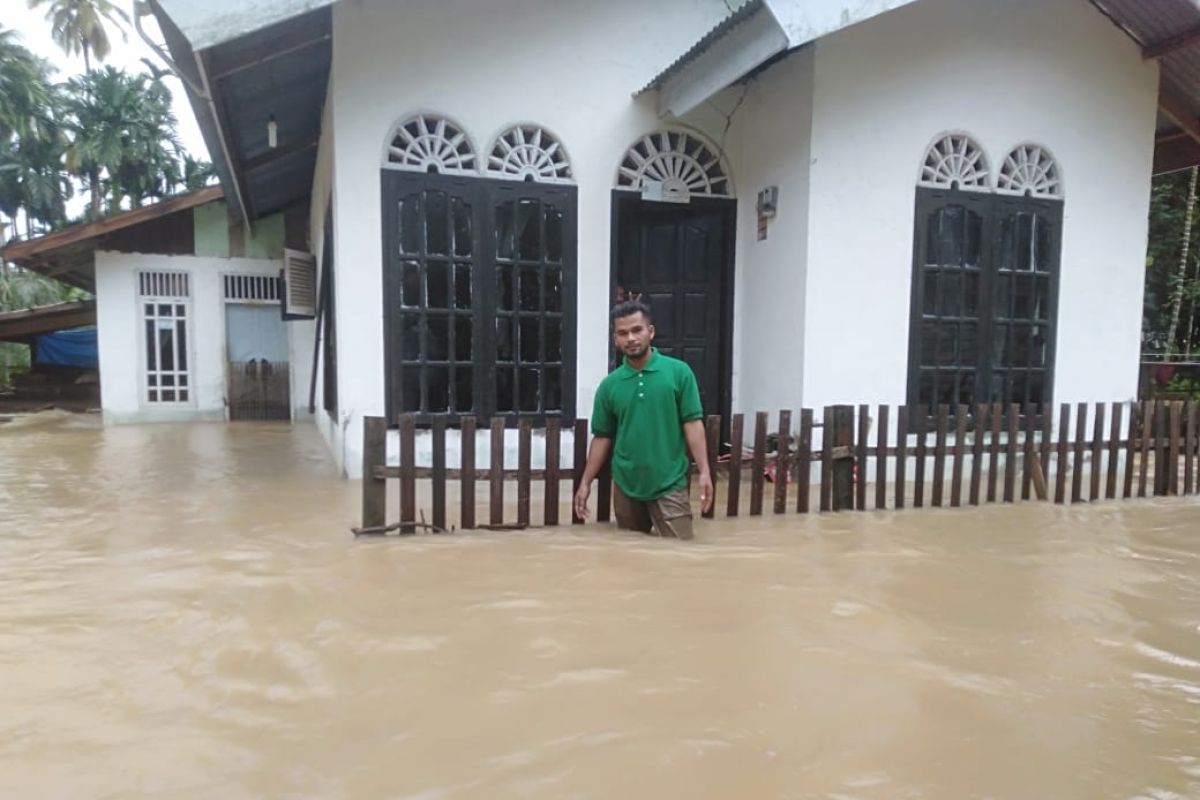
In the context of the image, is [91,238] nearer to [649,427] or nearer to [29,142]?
[649,427]

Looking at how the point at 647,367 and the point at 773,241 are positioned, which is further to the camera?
the point at 773,241

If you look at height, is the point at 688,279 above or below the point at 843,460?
above

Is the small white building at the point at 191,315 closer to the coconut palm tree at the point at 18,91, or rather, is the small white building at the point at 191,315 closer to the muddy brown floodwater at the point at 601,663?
the muddy brown floodwater at the point at 601,663

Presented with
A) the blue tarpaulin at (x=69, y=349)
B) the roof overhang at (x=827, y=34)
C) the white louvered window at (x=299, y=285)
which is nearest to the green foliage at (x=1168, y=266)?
the roof overhang at (x=827, y=34)

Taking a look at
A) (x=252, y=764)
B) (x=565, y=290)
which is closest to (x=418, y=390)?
(x=565, y=290)

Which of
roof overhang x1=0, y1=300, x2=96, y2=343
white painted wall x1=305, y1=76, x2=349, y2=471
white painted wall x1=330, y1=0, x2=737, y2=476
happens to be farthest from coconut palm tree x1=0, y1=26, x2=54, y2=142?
white painted wall x1=330, y1=0, x2=737, y2=476

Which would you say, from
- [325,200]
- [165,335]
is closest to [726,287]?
[325,200]

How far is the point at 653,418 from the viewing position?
14.2ft

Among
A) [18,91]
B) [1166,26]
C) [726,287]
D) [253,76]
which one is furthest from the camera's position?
[18,91]

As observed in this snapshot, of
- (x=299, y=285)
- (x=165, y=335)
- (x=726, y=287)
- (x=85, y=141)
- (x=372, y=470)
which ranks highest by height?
(x=85, y=141)

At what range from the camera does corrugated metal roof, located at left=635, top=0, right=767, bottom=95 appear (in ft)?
17.8

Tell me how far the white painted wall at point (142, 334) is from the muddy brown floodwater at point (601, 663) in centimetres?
868

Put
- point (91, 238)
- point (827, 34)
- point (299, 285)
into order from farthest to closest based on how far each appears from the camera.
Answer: point (91, 238) < point (299, 285) < point (827, 34)

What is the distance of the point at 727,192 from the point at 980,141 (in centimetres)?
232
